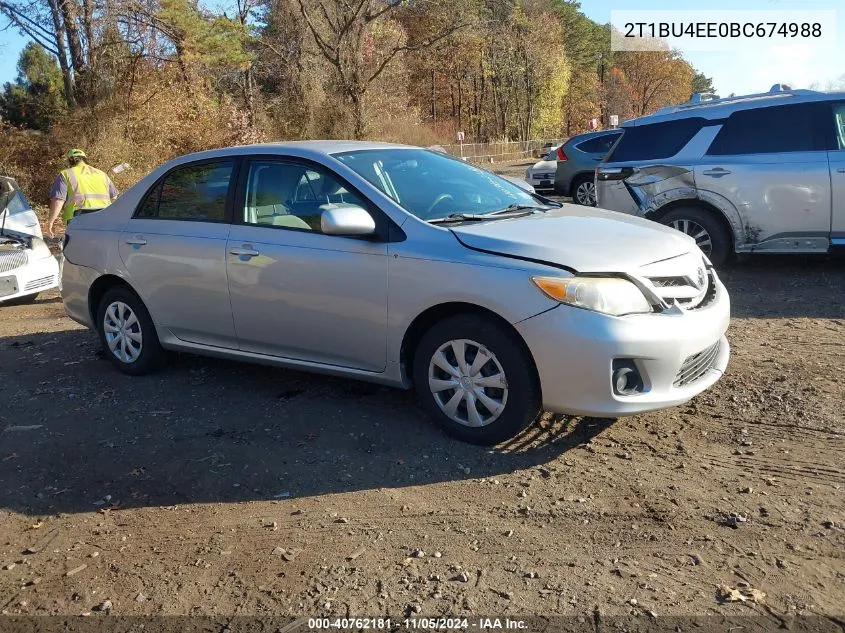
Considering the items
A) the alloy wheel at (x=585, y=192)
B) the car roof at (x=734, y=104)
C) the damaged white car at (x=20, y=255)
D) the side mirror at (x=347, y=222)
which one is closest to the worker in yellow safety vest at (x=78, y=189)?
the damaged white car at (x=20, y=255)

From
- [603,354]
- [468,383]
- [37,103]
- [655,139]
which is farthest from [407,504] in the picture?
[37,103]

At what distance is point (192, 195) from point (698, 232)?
538 centimetres

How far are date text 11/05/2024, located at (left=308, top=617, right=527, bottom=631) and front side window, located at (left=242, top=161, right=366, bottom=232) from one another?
8.17ft

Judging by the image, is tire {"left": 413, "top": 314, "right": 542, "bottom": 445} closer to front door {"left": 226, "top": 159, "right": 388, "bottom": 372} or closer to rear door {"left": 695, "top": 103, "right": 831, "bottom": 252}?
front door {"left": 226, "top": 159, "right": 388, "bottom": 372}

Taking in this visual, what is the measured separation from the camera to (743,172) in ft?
26.6

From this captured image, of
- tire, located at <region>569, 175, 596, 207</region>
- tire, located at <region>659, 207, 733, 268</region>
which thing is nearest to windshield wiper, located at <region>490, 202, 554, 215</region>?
tire, located at <region>659, 207, 733, 268</region>

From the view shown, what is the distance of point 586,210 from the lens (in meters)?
5.21

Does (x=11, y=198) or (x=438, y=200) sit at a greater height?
(x=11, y=198)

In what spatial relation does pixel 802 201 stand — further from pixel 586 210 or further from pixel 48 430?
pixel 48 430

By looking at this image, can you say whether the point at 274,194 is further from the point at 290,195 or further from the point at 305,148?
the point at 305,148

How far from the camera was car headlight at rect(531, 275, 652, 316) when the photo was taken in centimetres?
390

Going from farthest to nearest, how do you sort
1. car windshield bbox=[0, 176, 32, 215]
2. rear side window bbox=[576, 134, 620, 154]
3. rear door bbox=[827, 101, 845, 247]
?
rear side window bbox=[576, 134, 620, 154], car windshield bbox=[0, 176, 32, 215], rear door bbox=[827, 101, 845, 247]

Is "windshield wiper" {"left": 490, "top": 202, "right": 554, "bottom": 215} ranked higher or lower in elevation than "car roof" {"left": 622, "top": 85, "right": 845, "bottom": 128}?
lower

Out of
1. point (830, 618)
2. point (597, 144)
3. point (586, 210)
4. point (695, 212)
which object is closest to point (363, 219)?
point (586, 210)
